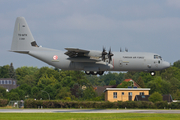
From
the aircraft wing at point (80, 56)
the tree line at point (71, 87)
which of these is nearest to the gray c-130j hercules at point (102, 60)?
the aircraft wing at point (80, 56)

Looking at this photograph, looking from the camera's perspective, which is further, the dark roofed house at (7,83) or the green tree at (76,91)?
the dark roofed house at (7,83)

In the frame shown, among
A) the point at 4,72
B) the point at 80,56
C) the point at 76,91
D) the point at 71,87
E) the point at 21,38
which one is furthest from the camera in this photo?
the point at 4,72

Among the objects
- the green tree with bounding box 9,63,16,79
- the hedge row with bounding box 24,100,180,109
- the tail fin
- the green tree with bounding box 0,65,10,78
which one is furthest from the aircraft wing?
the green tree with bounding box 9,63,16,79

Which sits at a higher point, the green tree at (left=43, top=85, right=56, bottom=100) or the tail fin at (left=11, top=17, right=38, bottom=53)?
the tail fin at (left=11, top=17, right=38, bottom=53)

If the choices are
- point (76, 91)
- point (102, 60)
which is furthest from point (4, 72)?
point (102, 60)

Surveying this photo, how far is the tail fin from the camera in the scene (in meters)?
52.3

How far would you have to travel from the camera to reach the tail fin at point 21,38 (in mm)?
52344

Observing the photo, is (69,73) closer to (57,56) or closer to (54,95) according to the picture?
(54,95)

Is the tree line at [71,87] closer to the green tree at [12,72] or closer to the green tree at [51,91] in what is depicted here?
the green tree at [51,91]

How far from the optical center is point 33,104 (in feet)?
254

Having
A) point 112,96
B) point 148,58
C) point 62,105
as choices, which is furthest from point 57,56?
point 112,96

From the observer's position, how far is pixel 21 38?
173 feet

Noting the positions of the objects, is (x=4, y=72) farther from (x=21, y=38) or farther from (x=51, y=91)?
(x=21, y=38)

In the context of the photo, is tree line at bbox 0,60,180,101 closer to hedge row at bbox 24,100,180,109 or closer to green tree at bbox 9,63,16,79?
hedge row at bbox 24,100,180,109
